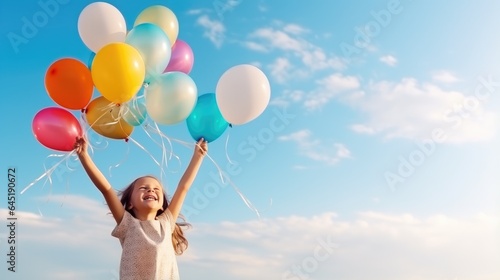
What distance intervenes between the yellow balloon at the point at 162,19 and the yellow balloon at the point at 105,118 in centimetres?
90

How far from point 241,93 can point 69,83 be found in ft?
4.31

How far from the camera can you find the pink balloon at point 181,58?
489 cm

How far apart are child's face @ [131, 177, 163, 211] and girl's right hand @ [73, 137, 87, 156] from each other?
47cm

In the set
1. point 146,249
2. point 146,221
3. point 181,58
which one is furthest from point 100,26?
point 146,249

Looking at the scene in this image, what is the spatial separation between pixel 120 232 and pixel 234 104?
51.2 inches

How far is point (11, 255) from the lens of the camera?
223 inches

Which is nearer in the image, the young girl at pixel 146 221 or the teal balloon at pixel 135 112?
the young girl at pixel 146 221

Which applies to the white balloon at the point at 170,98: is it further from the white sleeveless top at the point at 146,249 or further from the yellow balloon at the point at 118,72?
the white sleeveless top at the point at 146,249

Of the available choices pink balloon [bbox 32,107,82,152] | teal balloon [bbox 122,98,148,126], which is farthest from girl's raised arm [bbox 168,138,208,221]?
pink balloon [bbox 32,107,82,152]

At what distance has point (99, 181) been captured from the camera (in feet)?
12.9

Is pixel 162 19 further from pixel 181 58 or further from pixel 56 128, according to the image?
pixel 56 128

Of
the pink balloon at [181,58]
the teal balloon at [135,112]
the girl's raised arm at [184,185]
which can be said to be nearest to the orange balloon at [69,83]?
the teal balloon at [135,112]

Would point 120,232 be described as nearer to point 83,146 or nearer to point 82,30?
point 83,146

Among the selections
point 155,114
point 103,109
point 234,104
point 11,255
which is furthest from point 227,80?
point 11,255
